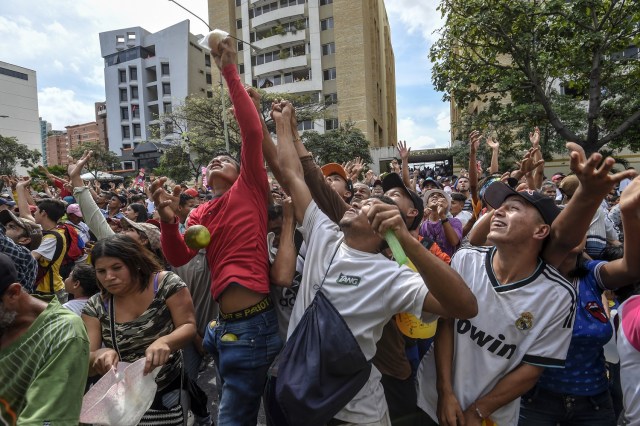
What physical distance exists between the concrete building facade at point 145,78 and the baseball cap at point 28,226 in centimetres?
6279

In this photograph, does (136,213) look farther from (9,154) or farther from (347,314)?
(9,154)

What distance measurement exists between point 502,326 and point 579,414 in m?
0.67

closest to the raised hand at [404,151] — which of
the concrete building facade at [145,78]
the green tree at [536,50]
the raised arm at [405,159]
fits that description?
the raised arm at [405,159]

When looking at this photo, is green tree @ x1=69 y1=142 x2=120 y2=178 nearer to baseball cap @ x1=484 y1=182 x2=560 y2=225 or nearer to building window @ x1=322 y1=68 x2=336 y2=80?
building window @ x1=322 y1=68 x2=336 y2=80

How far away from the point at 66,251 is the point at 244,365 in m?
3.63

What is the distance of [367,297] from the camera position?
1.79m

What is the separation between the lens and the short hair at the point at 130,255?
2.33 meters

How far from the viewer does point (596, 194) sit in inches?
70.8

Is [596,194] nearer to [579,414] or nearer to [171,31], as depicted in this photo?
[579,414]

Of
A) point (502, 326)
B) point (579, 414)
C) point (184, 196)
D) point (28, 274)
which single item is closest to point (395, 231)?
point (502, 326)

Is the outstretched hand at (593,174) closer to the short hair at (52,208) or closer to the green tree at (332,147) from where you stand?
the short hair at (52,208)

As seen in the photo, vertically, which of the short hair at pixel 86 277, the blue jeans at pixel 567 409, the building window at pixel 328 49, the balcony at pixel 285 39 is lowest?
the blue jeans at pixel 567 409

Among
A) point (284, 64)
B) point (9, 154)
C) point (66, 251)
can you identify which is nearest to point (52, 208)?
point (66, 251)

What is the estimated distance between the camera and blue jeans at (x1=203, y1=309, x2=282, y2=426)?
2164 mm
